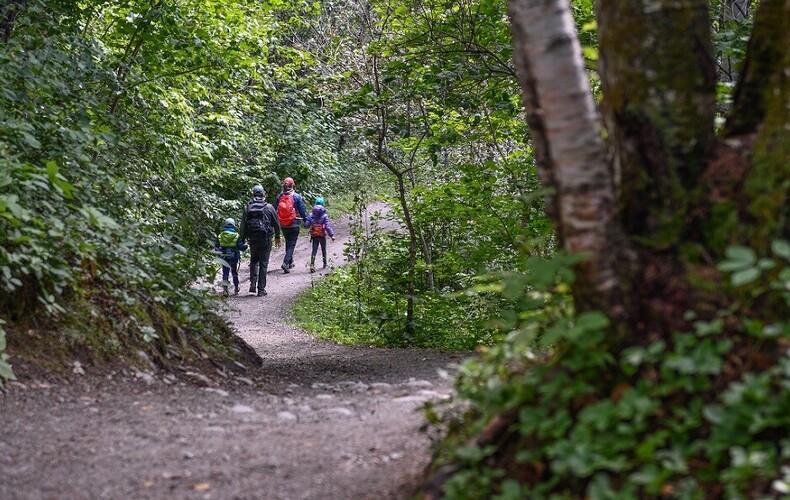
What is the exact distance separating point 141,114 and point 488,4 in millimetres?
5097

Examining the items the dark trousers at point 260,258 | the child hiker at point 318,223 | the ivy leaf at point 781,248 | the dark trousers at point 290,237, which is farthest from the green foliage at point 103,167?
the child hiker at point 318,223

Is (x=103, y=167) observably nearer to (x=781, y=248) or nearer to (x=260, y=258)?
(x=781, y=248)

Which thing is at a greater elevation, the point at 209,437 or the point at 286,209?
the point at 286,209

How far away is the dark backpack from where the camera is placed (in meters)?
18.0

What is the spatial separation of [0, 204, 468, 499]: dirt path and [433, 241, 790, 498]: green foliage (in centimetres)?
76

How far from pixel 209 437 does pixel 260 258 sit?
14.1 m

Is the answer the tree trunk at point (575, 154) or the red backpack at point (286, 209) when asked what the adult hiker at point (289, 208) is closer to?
the red backpack at point (286, 209)

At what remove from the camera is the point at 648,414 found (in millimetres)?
2910

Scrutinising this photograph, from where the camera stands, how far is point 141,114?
11.5 meters

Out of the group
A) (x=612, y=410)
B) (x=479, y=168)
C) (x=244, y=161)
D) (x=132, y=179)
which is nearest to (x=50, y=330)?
(x=132, y=179)

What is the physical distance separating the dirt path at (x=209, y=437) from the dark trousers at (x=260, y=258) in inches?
410

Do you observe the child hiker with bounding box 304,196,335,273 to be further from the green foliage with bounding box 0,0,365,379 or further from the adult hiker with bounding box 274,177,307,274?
the green foliage with bounding box 0,0,365,379

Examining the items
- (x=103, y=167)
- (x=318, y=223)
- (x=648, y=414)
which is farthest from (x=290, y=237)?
(x=648, y=414)

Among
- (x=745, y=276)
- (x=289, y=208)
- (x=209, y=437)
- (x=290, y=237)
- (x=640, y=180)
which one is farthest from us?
(x=290, y=237)
